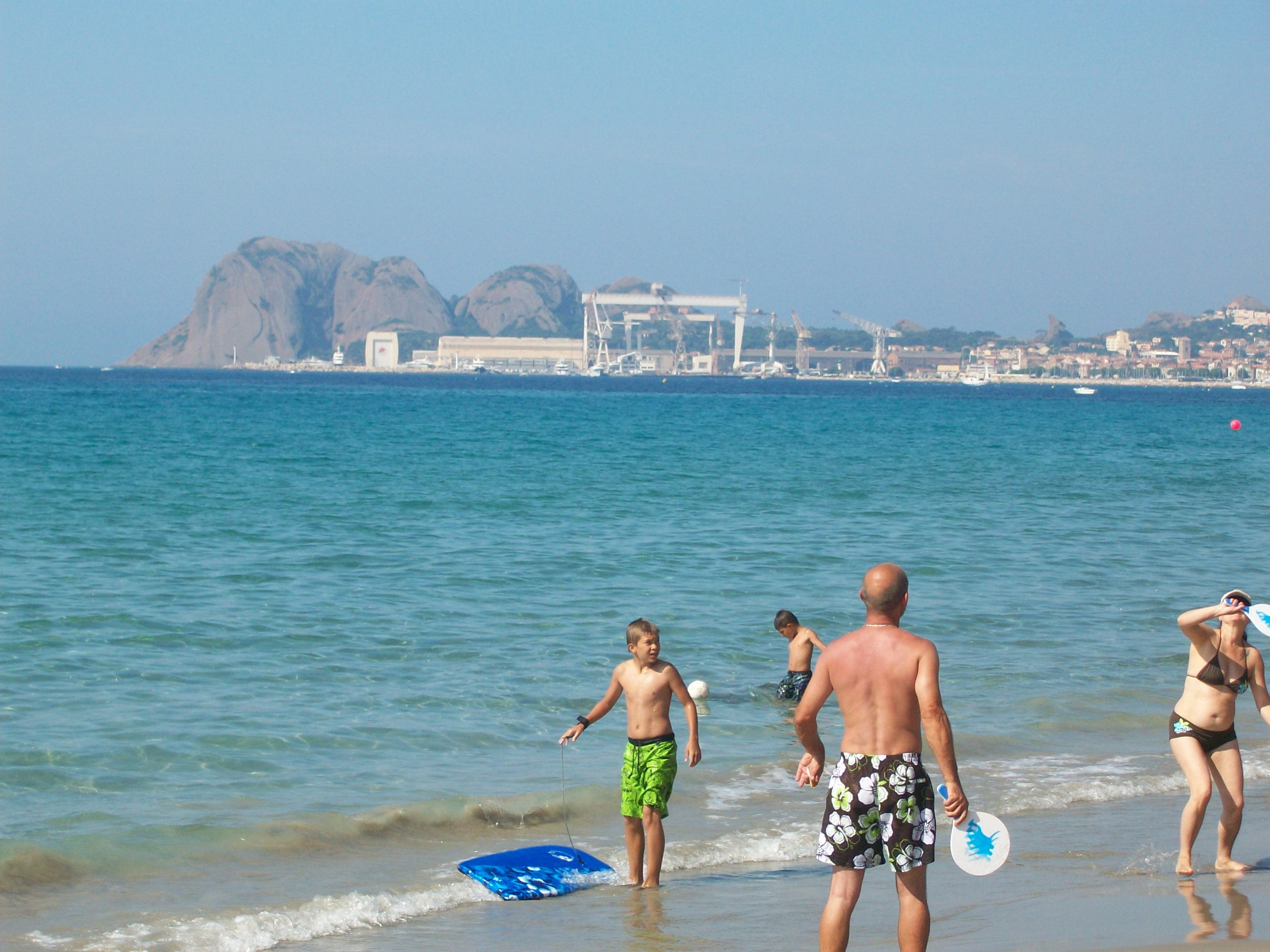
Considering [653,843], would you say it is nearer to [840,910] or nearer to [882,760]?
[840,910]

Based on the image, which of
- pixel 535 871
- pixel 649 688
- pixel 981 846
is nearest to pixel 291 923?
pixel 535 871

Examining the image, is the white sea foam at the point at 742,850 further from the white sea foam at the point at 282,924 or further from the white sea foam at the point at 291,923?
the white sea foam at the point at 282,924

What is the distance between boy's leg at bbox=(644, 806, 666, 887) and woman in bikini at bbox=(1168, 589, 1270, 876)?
256 cm

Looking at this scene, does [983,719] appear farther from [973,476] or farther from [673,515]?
[973,476]

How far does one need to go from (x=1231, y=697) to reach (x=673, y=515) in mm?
18127

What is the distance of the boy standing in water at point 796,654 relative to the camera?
10.4 m

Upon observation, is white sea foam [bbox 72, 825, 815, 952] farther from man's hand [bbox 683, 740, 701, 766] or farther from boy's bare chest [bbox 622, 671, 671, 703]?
boy's bare chest [bbox 622, 671, 671, 703]

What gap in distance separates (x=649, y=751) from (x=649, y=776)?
0.12 m

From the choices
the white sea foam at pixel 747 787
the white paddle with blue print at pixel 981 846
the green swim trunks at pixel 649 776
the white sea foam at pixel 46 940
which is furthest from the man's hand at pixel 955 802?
the white sea foam at pixel 46 940

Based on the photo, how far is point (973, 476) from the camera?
112 feet

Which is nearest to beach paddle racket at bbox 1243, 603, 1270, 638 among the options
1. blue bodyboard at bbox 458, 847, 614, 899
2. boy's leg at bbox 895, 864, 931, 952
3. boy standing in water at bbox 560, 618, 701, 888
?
boy's leg at bbox 895, 864, 931, 952

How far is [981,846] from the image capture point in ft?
16.4

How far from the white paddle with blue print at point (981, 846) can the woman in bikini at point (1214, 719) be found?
1671mm

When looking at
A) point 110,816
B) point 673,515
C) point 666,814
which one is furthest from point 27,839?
point 673,515
